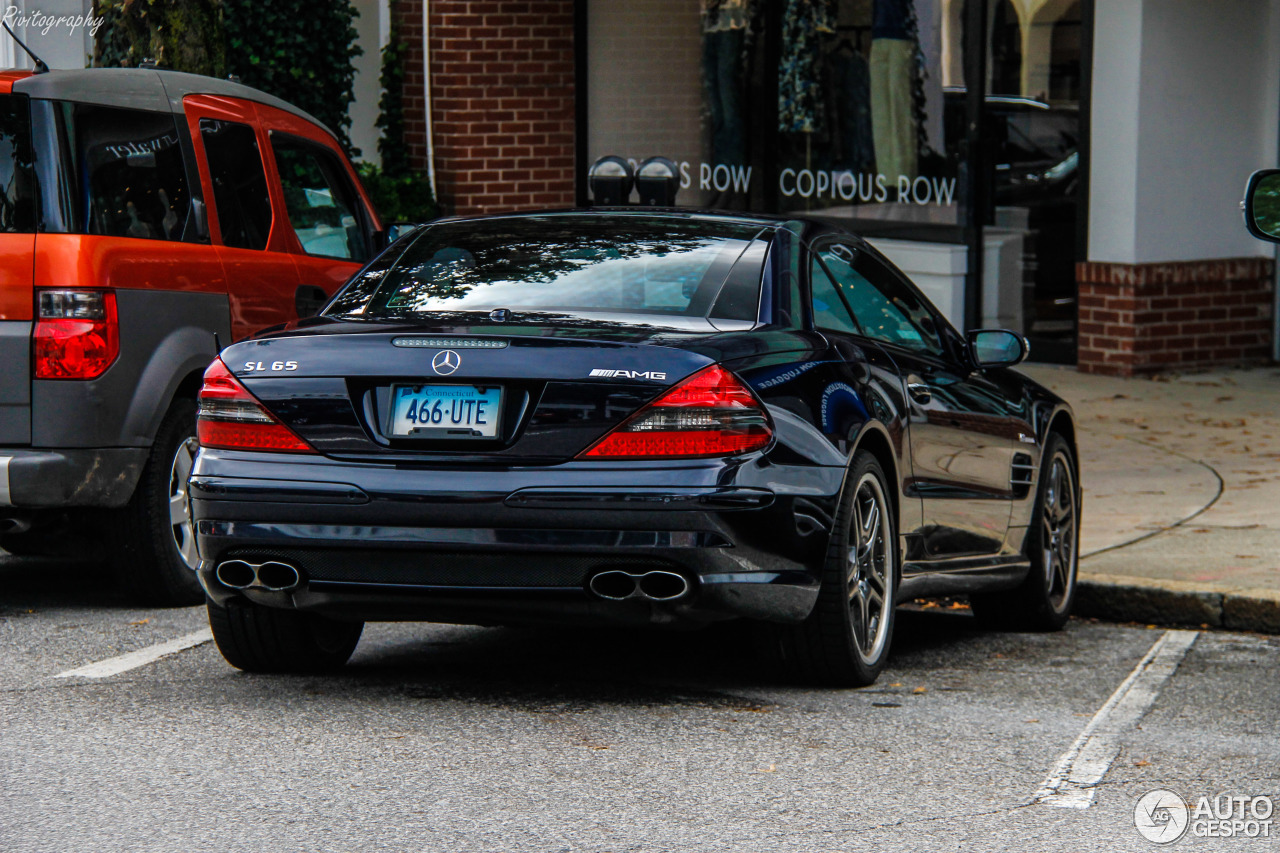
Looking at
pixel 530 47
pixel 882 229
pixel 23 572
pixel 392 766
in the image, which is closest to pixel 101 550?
pixel 23 572

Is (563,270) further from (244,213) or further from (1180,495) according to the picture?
(1180,495)

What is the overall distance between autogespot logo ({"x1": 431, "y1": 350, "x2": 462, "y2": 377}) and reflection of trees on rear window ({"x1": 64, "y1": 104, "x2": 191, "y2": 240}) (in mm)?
2099

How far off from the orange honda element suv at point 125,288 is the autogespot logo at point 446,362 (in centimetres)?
193

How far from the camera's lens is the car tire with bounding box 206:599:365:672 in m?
5.91

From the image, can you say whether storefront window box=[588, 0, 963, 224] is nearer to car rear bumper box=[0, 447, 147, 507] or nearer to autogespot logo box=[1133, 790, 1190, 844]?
car rear bumper box=[0, 447, 147, 507]

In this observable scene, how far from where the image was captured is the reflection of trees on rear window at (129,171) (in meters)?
6.93

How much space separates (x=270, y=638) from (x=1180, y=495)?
5237 millimetres

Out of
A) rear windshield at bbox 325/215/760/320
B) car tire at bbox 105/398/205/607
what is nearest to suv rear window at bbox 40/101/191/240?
car tire at bbox 105/398/205/607

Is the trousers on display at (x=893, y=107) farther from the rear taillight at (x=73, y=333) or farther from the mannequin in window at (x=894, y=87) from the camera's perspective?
the rear taillight at (x=73, y=333)

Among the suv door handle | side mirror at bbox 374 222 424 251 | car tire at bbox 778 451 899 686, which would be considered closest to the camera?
car tire at bbox 778 451 899 686

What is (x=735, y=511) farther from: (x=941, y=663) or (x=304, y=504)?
(x=941, y=663)

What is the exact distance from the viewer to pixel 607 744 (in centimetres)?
518

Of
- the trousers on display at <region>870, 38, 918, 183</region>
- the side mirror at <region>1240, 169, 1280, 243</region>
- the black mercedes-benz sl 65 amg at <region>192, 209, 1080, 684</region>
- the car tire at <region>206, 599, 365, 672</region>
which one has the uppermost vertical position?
the trousers on display at <region>870, 38, 918, 183</region>

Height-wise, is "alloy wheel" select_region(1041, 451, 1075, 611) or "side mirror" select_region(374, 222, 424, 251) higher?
"side mirror" select_region(374, 222, 424, 251)
